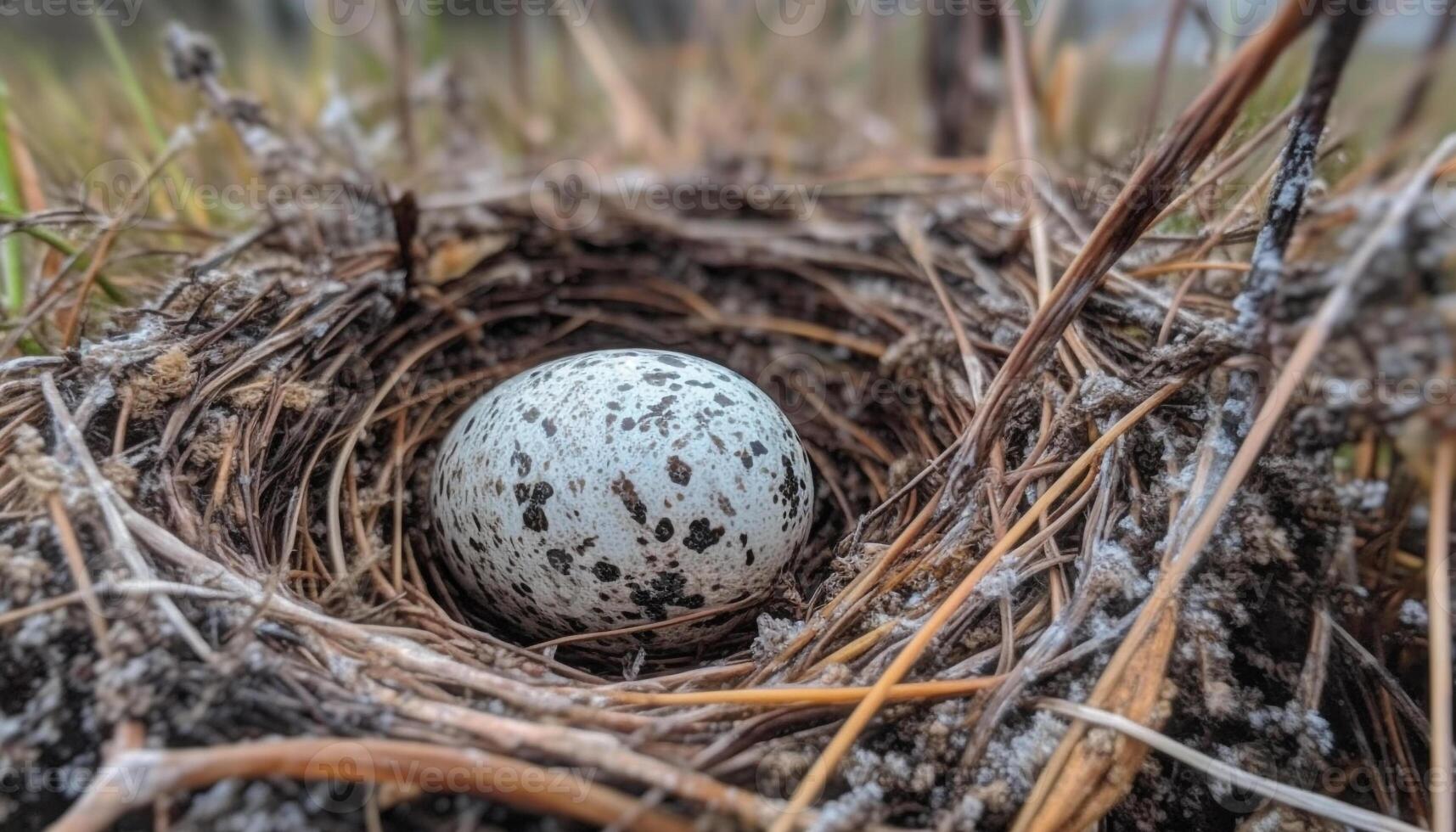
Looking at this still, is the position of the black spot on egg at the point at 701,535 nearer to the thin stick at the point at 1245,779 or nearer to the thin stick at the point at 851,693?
the thin stick at the point at 851,693

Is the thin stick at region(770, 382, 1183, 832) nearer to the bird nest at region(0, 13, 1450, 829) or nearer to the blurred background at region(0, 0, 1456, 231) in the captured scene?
the bird nest at region(0, 13, 1450, 829)

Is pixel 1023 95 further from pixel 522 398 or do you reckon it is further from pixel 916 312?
pixel 522 398

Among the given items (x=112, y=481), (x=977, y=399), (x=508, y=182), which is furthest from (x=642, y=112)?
(x=112, y=481)

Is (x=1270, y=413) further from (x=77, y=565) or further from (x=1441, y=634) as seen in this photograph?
(x=77, y=565)

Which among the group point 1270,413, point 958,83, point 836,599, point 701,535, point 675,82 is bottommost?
point 836,599

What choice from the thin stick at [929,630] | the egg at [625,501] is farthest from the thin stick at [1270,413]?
the egg at [625,501]

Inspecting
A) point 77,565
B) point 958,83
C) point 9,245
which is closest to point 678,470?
point 77,565
